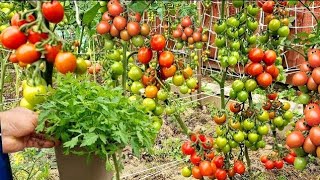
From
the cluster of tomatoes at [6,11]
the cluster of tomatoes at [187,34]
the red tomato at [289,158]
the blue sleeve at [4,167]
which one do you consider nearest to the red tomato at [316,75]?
the blue sleeve at [4,167]

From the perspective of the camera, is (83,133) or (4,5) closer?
(83,133)

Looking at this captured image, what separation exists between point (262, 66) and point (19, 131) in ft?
3.94

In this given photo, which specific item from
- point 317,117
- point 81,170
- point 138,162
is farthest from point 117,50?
point 138,162

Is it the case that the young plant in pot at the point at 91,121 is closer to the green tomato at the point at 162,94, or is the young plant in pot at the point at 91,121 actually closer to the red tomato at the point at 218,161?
the green tomato at the point at 162,94

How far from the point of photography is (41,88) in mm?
1242

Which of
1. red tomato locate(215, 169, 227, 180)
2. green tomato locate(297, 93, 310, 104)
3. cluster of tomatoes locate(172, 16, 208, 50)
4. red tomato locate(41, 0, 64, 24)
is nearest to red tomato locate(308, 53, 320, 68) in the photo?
green tomato locate(297, 93, 310, 104)

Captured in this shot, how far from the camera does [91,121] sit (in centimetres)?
130

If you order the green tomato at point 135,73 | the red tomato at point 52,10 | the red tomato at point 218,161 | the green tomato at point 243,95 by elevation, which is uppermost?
the red tomato at point 52,10

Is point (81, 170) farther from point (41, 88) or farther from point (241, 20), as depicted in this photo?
point (241, 20)

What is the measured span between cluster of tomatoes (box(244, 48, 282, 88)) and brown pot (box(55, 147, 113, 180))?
91 cm

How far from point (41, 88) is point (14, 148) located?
29cm

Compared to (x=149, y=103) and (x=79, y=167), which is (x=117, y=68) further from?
(x=79, y=167)

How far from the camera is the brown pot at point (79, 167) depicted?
147cm

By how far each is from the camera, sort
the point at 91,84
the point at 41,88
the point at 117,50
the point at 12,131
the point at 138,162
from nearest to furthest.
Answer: the point at 41,88 → the point at 12,131 → the point at 91,84 → the point at 117,50 → the point at 138,162
